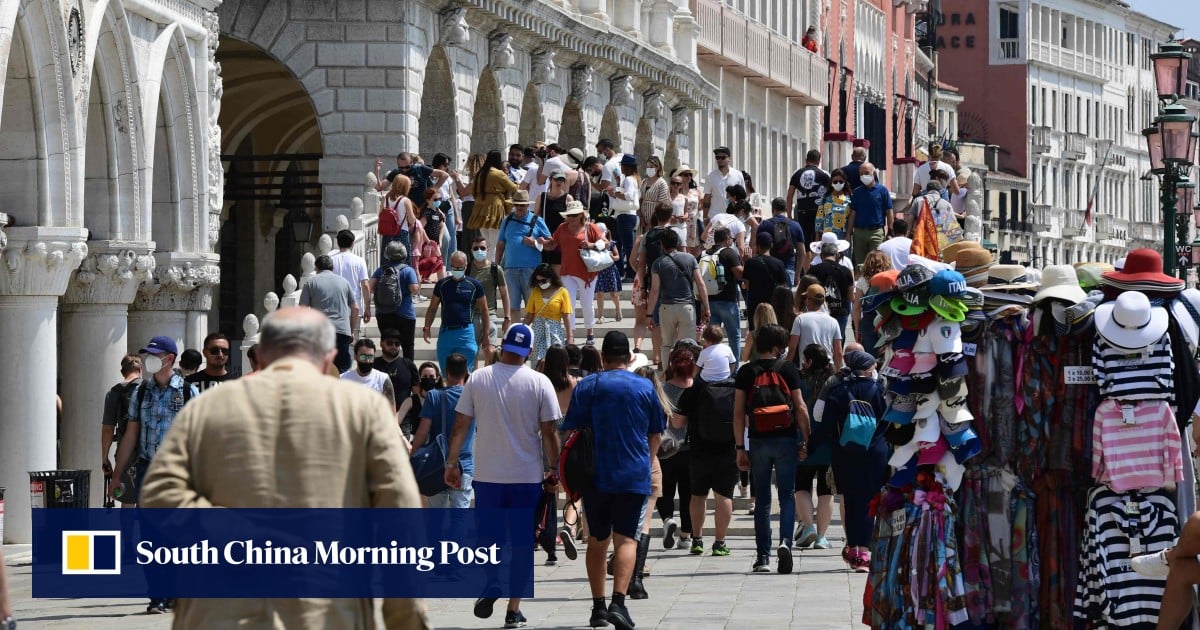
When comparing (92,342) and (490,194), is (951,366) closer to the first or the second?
(92,342)

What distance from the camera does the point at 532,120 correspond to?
134 ft

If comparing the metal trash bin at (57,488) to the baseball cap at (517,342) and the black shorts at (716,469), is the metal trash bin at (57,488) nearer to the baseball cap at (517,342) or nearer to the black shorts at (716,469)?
the black shorts at (716,469)

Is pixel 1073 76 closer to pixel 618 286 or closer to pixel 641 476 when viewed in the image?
pixel 618 286

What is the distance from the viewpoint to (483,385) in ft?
46.3

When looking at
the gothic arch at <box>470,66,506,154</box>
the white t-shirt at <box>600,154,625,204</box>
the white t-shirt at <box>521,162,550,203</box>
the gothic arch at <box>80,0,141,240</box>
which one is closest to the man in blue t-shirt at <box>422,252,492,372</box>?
the gothic arch at <box>80,0,141,240</box>

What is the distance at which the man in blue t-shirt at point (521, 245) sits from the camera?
24797 millimetres

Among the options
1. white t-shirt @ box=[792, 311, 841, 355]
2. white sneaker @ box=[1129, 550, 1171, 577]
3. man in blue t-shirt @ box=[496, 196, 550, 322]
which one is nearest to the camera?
white sneaker @ box=[1129, 550, 1171, 577]

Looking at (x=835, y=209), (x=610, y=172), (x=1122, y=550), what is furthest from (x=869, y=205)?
(x=1122, y=550)

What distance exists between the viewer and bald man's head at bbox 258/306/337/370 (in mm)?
7613

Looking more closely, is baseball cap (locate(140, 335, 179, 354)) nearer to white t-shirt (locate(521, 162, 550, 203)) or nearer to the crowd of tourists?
the crowd of tourists

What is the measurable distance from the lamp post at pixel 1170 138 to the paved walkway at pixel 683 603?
6276mm

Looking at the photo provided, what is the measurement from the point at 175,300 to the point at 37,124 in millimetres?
4005

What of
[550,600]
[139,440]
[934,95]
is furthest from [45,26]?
[934,95]

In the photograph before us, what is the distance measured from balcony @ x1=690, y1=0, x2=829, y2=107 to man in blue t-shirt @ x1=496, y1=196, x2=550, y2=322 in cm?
2943
